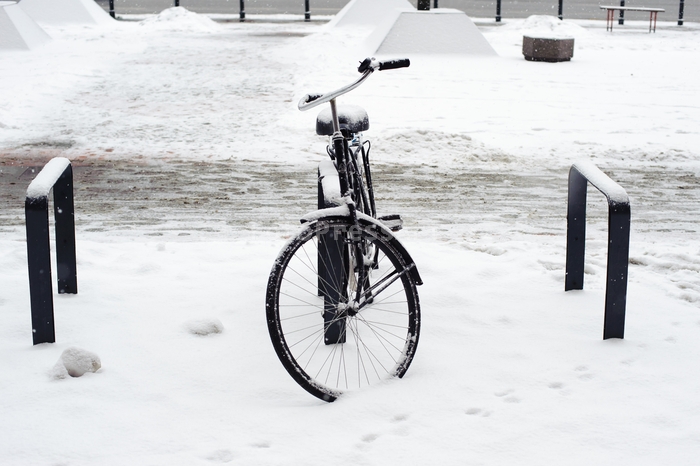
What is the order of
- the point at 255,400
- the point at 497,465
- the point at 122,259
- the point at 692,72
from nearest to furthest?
the point at 497,465, the point at 255,400, the point at 122,259, the point at 692,72

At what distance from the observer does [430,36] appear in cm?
1619

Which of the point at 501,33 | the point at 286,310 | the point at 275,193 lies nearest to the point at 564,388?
the point at 286,310

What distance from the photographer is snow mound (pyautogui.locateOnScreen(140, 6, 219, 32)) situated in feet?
65.7

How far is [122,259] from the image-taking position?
16.9ft

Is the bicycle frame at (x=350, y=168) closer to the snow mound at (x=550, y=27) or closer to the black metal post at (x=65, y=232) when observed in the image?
the black metal post at (x=65, y=232)

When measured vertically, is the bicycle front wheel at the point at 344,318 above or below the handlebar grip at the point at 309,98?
below

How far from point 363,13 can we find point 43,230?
18.1 metres

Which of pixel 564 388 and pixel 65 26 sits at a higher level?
pixel 65 26

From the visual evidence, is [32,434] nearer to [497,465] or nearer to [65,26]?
[497,465]

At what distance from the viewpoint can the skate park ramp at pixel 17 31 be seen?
16.3 m

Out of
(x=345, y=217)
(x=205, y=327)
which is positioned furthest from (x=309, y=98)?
(x=205, y=327)

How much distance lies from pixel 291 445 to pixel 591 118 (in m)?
8.19

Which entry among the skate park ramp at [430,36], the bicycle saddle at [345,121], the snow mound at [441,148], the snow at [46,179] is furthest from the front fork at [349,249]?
the skate park ramp at [430,36]

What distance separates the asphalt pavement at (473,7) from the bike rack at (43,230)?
20.3 meters
